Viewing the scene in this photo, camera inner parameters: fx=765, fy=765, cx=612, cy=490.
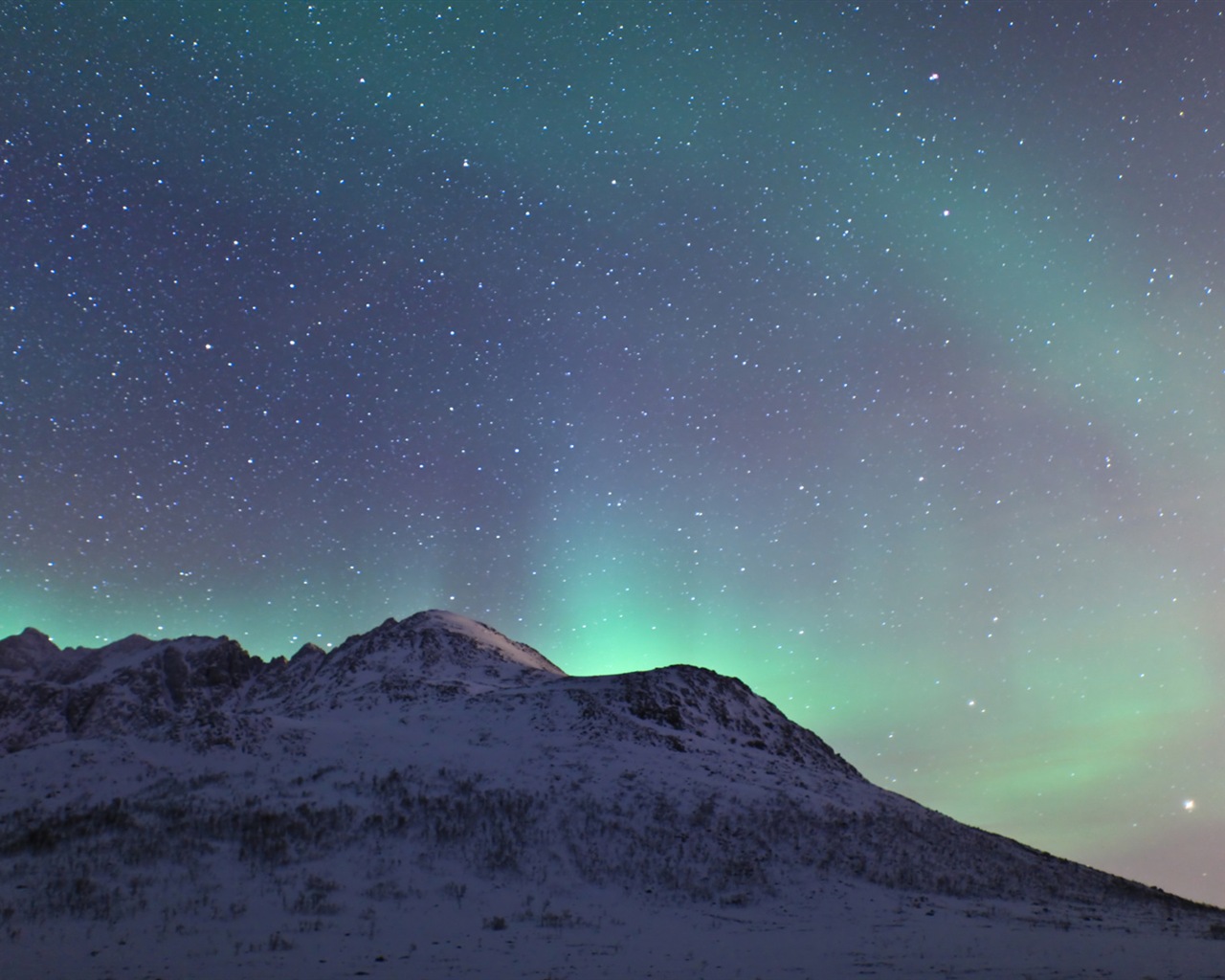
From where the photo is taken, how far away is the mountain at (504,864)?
45.6 ft

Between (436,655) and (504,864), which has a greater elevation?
(436,655)

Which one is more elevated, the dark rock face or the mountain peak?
the mountain peak

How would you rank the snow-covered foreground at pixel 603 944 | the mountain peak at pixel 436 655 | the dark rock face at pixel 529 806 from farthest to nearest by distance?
the mountain peak at pixel 436 655 → the dark rock face at pixel 529 806 → the snow-covered foreground at pixel 603 944

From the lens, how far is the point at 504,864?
74.6 feet

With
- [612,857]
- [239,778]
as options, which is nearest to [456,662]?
[239,778]

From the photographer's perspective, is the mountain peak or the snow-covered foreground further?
the mountain peak

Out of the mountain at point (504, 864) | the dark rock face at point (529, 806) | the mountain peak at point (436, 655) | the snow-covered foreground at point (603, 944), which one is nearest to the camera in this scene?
the snow-covered foreground at point (603, 944)

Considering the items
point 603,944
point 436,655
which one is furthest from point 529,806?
point 436,655

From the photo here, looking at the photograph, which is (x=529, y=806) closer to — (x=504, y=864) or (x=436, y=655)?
(x=504, y=864)

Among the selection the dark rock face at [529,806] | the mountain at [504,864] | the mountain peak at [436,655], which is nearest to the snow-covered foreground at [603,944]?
the mountain at [504,864]

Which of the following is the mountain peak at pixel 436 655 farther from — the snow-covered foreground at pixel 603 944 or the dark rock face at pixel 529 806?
the snow-covered foreground at pixel 603 944

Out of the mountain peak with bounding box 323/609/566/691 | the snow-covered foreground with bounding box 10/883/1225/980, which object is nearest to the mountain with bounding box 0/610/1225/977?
the snow-covered foreground with bounding box 10/883/1225/980

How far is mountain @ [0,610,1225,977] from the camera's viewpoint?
45.6 ft

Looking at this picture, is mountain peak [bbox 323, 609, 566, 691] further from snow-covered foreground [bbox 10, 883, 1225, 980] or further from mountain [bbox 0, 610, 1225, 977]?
snow-covered foreground [bbox 10, 883, 1225, 980]
